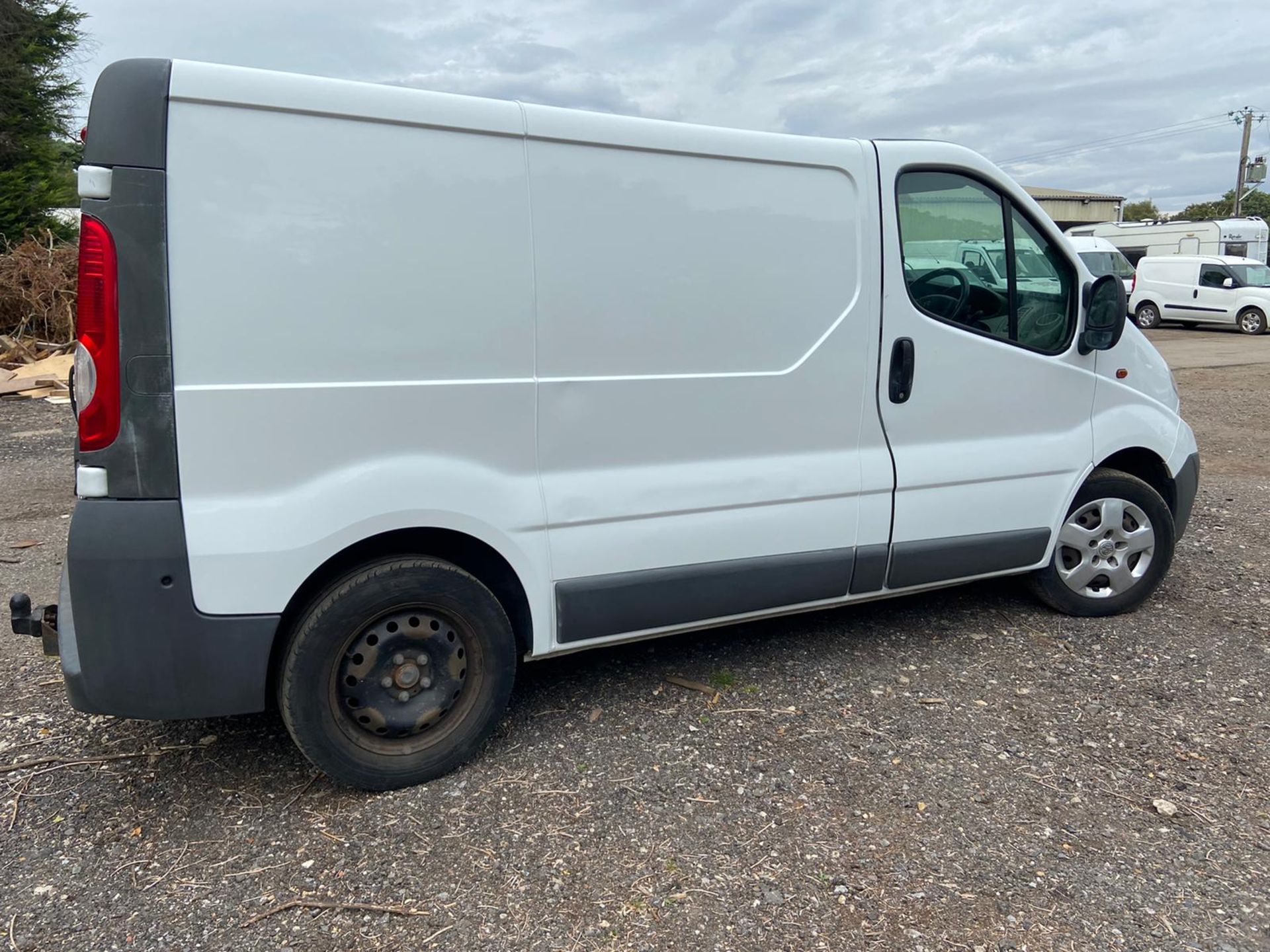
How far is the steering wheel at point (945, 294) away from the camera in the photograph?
3598 millimetres

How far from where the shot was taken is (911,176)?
361cm

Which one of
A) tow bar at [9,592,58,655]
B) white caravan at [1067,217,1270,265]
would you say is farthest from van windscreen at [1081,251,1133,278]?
tow bar at [9,592,58,655]

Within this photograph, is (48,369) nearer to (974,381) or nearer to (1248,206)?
(974,381)

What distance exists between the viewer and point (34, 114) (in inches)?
787

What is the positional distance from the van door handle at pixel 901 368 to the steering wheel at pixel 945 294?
0.19m

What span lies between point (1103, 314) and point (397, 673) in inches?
131

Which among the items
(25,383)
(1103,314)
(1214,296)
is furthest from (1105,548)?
(1214,296)

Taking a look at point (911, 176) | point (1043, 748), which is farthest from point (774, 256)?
point (1043, 748)

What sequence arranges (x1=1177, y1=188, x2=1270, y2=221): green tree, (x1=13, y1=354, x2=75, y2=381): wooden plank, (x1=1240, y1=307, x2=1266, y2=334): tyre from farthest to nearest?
(x1=1177, y1=188, x2=1270, y2=221): green tree, (x1=1240, y1=307, x2=1266, y2=334): tyre, (x1=13, y1=354, x2=75, y2=381): wooden plank

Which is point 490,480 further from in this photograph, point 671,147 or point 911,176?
point 911,176

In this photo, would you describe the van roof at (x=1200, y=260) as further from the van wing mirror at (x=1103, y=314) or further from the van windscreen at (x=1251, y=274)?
the van wing mirror at (x=1103, y=314)

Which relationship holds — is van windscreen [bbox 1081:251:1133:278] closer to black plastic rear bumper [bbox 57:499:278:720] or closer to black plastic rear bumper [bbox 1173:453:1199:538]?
black plastic rear bumper [bbox 1173:453:1199:538]

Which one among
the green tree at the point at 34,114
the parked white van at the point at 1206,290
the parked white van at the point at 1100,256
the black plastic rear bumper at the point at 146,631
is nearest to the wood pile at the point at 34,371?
the green tree at the point at 34,114

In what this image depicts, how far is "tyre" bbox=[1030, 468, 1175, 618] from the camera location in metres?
4.21
